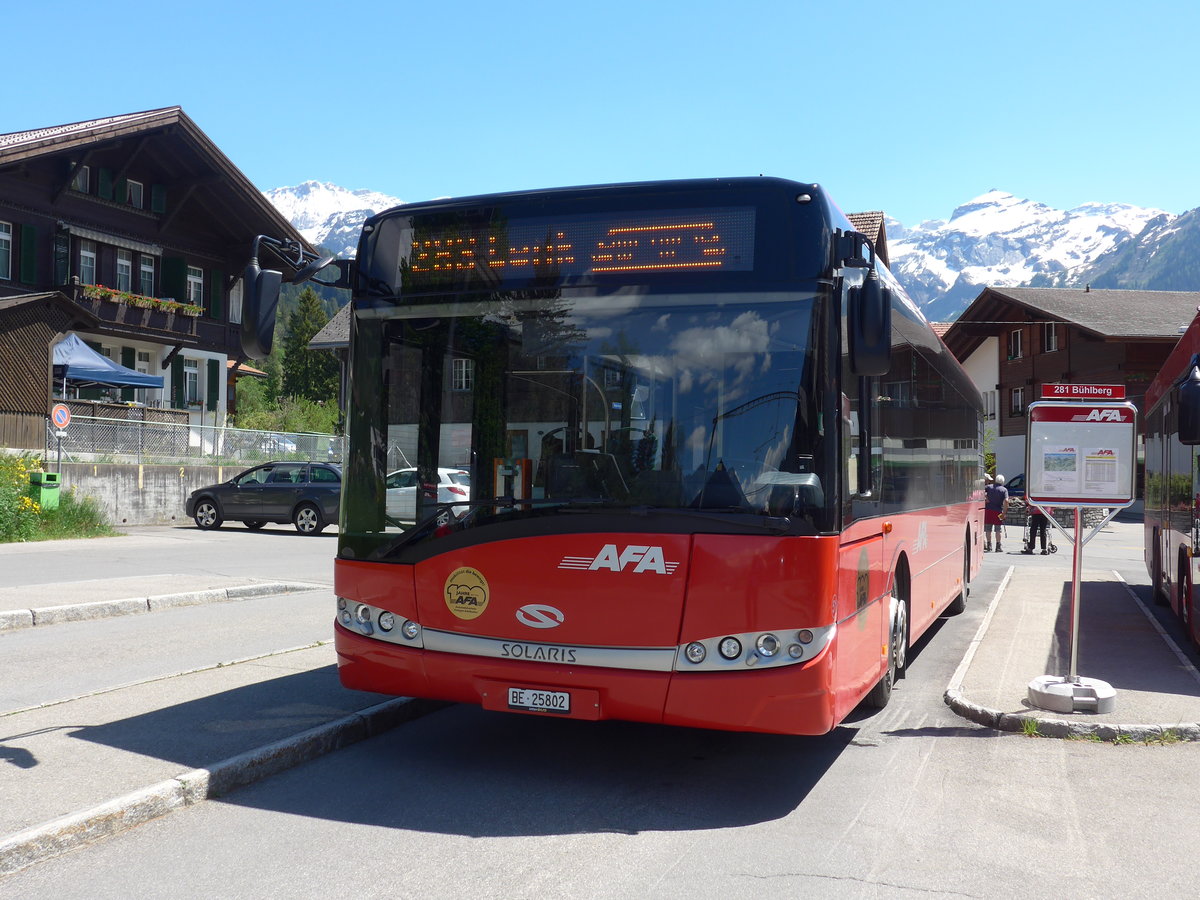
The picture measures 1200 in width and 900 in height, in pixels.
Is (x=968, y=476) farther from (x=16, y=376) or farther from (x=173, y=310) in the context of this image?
(x=173, y=310)

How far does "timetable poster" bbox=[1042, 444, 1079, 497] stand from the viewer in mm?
7637

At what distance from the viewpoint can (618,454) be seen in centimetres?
549

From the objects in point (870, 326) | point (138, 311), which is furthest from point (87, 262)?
point (870, 326)

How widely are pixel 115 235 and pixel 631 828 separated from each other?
36.9 m

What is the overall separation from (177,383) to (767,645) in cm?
3887

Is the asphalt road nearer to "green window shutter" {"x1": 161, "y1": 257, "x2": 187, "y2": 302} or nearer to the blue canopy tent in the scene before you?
the blue canopy tent

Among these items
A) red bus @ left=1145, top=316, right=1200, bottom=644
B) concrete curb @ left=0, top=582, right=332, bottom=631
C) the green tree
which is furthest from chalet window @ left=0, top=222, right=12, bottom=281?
the green tree

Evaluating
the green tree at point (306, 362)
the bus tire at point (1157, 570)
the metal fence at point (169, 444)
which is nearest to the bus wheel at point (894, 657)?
the bus tire at point (1157, 570)

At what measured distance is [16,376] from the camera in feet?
95.9

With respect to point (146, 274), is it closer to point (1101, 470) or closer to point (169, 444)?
point (169, 444)

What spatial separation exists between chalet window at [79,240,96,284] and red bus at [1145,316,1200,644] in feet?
105

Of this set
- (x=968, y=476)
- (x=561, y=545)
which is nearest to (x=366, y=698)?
(x=561, y=545)

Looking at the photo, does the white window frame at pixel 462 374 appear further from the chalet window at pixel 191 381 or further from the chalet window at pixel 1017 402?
the chalet window at pixel 1017 402

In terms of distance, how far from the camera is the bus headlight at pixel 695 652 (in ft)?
17.2
